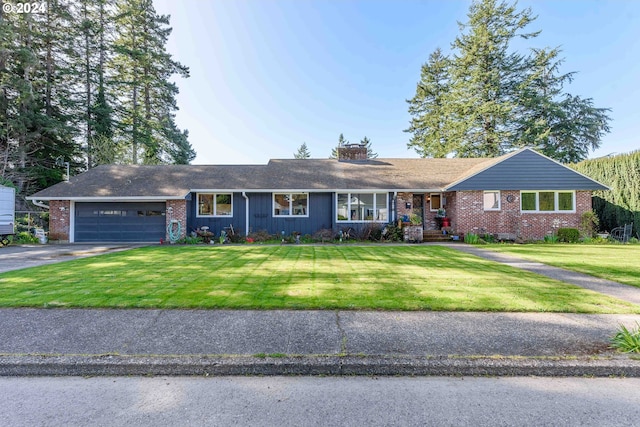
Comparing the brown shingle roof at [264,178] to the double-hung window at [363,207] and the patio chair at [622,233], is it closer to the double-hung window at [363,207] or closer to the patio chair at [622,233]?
the double-hung window at [363,207]

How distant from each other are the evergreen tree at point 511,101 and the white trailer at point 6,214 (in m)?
33.2

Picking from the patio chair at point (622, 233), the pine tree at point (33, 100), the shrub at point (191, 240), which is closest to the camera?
the shrub at point (191, 240)

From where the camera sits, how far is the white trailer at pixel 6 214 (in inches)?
523

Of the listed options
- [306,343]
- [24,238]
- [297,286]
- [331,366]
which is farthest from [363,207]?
[24,238]

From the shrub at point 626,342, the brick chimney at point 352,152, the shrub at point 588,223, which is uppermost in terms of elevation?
the brick chimney at point 352,152

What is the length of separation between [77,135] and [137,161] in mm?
5070

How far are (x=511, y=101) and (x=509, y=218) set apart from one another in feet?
59.7

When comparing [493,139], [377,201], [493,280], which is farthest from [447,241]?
[493,139]

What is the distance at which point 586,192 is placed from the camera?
14.6 meters

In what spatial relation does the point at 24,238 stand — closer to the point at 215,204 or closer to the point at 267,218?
the point at 215,204

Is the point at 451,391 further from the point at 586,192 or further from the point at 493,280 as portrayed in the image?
the point at 586,192

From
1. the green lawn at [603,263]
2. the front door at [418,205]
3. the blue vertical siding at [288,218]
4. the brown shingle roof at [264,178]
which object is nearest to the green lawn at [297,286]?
the green lawn at [603,263]

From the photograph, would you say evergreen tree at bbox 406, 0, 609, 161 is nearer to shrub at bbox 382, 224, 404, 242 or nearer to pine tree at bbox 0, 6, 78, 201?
shrub at bbox 382, 224, 404, 242

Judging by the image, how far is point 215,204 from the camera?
1580cm
